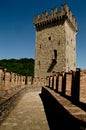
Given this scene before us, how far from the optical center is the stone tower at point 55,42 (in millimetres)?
29842

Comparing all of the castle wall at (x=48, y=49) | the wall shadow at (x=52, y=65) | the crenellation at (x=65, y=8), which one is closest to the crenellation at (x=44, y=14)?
the castle wall at (x=48, y=49)

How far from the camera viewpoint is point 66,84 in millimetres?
8484

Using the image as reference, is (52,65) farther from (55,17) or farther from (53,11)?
(53,11)

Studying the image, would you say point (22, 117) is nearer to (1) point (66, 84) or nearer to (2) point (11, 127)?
(2) point (11, 127)

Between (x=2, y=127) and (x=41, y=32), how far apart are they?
27940mm

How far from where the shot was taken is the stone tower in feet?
97.9

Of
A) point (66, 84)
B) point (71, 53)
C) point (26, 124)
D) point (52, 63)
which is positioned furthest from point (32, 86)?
point (26, 124)

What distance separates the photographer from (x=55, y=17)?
31.1 metres

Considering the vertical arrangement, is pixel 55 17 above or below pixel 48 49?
above

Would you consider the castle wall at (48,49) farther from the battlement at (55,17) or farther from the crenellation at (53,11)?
the crenellation at (53,11)

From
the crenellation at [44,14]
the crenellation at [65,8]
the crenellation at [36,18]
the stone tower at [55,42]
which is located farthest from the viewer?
the crenellation at [36,18]

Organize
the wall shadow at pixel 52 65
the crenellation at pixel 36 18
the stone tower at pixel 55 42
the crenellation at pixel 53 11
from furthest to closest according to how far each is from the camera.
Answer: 1. the crenellation at pixel 36 18
2. the crenellation at pixel 53 11
3. the wall shadow at pixel 52 65
4. the stone tower at pixel 55 42

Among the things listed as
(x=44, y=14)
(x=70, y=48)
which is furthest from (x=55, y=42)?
(x=44, y=14)

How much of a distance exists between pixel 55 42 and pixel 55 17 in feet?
12.0
